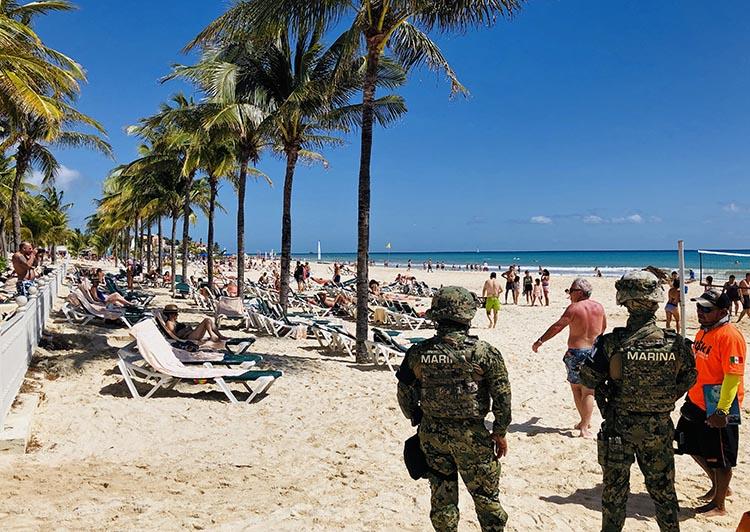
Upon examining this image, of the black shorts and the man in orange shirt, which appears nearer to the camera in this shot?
the man in orange shirt

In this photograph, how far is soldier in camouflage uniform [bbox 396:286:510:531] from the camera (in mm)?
2803

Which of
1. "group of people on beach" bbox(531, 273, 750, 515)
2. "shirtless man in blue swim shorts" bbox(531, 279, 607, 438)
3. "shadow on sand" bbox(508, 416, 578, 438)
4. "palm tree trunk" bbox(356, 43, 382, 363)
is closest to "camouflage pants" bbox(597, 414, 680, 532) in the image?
"group of people on beach" bbox(531, 273, 750, 515)

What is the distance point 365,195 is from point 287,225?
5.42m

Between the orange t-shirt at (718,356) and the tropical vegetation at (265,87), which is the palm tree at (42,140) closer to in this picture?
the tropical vegetation at (265,87)

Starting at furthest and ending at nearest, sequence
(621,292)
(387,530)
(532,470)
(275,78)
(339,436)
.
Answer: (275,78)
(339,436)
(532,470)
(387,530)
(621,292)

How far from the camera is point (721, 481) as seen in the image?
12.1ft

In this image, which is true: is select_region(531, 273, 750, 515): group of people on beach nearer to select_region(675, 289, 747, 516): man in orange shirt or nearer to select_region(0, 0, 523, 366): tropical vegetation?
select_region(675, 289, 747, 516): man in orange shirt

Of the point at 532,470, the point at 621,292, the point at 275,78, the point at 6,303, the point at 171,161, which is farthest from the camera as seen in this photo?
the point at 171,161

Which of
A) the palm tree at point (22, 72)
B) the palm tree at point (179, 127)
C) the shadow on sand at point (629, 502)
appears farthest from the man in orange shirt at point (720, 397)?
the palm tree at point (179, 127)

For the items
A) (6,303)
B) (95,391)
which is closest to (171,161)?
(6,303)

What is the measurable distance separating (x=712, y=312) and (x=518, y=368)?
561 centimetres

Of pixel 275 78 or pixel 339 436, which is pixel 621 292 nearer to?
pixel 339 436

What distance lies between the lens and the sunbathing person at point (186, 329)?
316 inches

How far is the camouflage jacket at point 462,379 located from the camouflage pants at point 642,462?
0.68 metres
